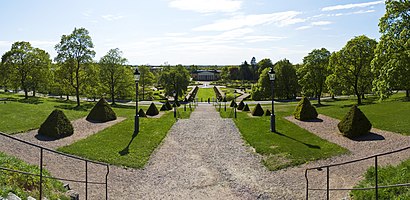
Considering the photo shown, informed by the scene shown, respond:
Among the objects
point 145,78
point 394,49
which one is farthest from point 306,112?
point 145,78

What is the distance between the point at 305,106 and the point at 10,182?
878 inches

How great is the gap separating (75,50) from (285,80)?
1475 inches

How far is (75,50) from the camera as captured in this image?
3872 centimetres

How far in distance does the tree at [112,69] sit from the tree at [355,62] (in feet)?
92.2

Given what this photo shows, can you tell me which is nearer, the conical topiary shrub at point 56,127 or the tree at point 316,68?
the conical topiary shrub at point 56,127

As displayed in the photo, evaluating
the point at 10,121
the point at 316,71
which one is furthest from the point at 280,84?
the point at 10,121

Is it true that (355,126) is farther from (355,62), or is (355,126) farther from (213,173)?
(355,62)

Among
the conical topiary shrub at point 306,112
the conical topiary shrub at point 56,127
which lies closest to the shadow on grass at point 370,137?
the conical topiary shrub at point 306,112

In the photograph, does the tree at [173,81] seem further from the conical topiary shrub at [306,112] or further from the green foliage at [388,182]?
the green foliage at [388,182]

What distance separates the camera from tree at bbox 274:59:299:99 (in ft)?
198

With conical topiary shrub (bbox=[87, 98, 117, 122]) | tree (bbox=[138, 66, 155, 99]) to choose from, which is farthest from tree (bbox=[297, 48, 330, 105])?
tree (bbox=[138, 66, 155, 99])

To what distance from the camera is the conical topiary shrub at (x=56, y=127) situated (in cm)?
1878

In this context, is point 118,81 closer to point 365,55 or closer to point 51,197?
point 365,55

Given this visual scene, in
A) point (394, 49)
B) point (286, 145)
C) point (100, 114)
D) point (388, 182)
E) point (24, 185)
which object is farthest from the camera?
point (100, 114)
